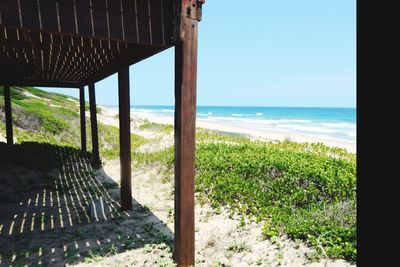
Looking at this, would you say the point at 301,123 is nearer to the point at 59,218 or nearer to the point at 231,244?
the point at 59,218

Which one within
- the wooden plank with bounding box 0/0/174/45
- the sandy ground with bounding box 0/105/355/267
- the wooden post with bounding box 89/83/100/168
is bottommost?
the sandy ground with bounding box 0/105/355/267

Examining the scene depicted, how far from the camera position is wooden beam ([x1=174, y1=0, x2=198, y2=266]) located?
14.6 feet

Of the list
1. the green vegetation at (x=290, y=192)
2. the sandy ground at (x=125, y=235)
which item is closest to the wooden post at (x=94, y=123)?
the sandy ground at (x=125, y=235)

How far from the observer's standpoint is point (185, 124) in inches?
179

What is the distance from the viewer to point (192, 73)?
4504 millimetres

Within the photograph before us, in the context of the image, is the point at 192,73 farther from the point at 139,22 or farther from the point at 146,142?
the point at 146,142

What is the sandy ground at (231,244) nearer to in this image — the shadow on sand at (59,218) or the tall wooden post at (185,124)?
the shadow on sand at (59,218)

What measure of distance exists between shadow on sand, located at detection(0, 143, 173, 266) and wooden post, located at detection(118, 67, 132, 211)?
44 centimetres

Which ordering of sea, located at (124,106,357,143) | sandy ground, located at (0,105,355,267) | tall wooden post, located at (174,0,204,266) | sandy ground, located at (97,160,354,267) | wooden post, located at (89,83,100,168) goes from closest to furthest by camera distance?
1. tall wooden post, located at (174,0,204,266)
2. sandy ground, located at (97,160,354,267)
3. sandy ground, located at (0,105,355,267)
4. wooden post, located at (89,83,100,168)
5. sea, located at (124,106,357,143)

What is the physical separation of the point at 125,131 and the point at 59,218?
2.52 m

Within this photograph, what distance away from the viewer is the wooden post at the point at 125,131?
7.37m

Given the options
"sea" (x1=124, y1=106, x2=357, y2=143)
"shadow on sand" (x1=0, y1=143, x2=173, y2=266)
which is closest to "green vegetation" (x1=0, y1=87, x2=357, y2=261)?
"shadow on sand" (x1=0, y1=143, x2=173, y2=266)

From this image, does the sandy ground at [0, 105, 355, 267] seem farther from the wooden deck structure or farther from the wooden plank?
the wooden plank

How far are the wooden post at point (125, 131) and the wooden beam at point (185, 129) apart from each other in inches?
122
